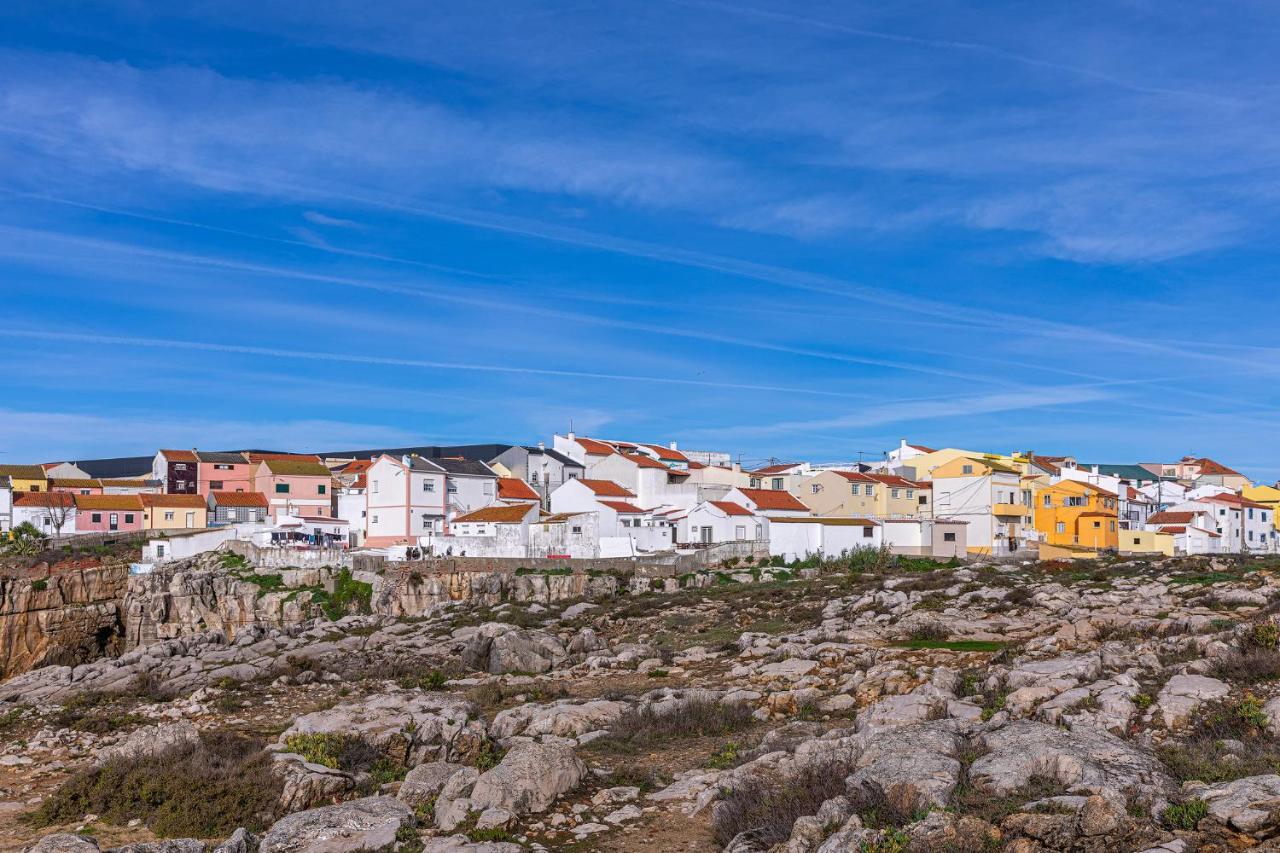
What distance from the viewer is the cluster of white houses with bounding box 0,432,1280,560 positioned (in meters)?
60.3

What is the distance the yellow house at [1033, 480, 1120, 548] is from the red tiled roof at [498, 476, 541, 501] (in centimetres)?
3679

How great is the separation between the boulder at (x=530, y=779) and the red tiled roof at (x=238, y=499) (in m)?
77.4

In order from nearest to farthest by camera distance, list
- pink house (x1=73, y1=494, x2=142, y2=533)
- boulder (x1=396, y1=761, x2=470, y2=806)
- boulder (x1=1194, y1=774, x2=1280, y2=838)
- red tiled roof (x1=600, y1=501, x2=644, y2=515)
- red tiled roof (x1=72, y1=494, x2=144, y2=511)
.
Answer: boulder (x1=1194, y1=774, x2=1280, y2=838) → boulder (x1=396, y1=761, x2=470, y2=806) → red tiled roof (x1=600, y1=501, x2=644, y2=515) → pink house (x1=73, y1=494, x2=142, y2=533) → red tiled roof (x1=72, y1=494, x2=144, y2=511)

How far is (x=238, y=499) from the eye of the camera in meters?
85.7

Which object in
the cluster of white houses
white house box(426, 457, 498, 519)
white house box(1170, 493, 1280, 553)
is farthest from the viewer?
white house box(1170, 493, 1280, 553)

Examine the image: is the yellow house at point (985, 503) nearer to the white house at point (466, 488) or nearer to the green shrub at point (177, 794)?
the white house at point (466, 488)

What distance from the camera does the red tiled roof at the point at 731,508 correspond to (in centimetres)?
6266

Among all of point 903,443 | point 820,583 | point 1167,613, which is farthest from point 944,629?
point 903,443

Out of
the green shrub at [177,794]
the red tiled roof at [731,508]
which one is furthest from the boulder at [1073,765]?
the red tiled roof at [731,508]

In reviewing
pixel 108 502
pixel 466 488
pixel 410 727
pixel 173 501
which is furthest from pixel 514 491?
pixel 410 727

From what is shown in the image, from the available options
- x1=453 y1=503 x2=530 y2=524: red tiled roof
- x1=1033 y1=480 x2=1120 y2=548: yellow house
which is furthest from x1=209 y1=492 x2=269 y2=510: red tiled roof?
x1=1033 y1=480 x2=1120 y2=548: yellow house

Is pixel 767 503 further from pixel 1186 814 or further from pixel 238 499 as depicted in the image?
pixel 1186 814

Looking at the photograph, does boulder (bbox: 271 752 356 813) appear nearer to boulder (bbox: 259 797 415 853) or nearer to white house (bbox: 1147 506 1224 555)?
boulder (bbox: 259 797 415 853)

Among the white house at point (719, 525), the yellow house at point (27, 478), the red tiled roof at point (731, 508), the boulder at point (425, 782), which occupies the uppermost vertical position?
the yellow house at point (27, 478)
